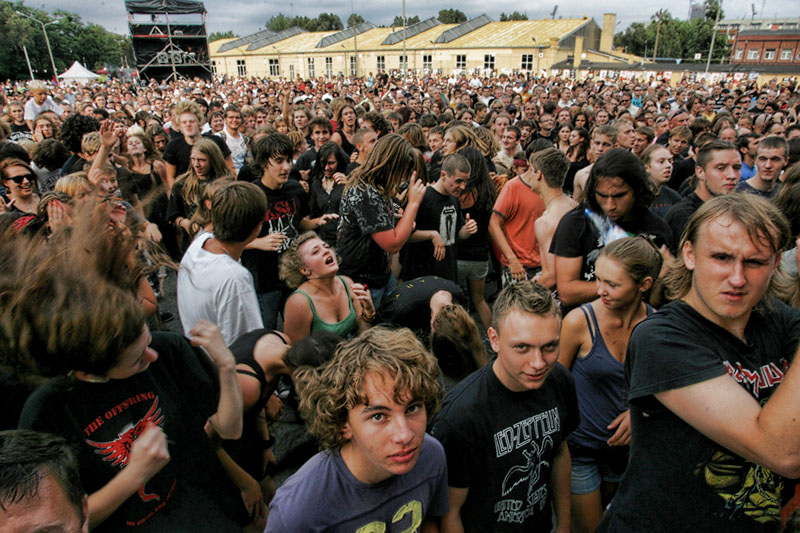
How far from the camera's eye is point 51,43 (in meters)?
65.4

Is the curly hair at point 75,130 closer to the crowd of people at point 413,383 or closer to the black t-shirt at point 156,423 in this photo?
the crowd of people at point 413,383

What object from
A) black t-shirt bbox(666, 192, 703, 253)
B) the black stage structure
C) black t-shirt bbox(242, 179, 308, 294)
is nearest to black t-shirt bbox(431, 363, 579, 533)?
black t-shirt bbox(666, 192, 703, 253)

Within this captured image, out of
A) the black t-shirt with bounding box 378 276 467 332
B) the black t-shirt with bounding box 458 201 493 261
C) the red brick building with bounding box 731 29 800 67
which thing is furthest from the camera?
the red brick building with bounding box 731 29 800 67

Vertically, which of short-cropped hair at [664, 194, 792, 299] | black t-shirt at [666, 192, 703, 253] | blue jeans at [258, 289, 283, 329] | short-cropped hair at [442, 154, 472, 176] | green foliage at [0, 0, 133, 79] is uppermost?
green foliage at [0, 0, 133, 79]

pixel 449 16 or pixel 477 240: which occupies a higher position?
pixel 449 16

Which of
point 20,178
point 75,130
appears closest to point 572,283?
point 20,178

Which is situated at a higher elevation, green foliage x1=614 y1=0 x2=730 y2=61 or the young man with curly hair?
green foliage x1=614 y1=0 x2=730 y2=61

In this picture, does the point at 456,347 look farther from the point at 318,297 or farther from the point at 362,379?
the point at 318,297

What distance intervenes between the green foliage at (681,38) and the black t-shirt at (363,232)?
79.8m

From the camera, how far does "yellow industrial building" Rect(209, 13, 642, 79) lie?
48.8m

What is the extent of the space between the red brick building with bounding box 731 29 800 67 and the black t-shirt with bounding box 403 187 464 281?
76704mm

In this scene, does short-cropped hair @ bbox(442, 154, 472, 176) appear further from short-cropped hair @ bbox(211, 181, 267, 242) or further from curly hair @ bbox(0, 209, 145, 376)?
curly hair @ bbox(0, 209, 145, 376)

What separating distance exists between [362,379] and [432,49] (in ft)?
192

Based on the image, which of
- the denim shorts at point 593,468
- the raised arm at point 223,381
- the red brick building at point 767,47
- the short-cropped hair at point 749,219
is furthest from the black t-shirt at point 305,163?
the red brick building at point 767,47
